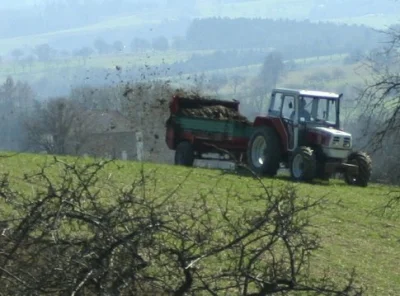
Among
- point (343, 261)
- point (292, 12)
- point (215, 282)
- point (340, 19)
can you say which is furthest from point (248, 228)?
point (292, 12)

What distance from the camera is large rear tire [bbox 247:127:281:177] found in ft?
77.3

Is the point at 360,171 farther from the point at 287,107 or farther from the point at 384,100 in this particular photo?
the point at 384,100

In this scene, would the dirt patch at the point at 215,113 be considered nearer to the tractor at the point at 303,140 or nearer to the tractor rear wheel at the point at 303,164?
the tractor at the point at 303,140

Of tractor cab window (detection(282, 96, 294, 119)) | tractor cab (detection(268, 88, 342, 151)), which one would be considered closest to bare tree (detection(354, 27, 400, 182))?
tractor cab (detection(268, 88, 342, 151))

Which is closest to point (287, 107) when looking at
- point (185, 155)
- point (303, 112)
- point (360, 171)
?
point (303, 112)

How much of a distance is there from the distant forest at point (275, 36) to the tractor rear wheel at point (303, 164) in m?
61.4

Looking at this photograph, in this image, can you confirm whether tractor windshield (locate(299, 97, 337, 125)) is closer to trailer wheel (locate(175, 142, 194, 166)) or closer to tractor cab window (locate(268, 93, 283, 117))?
tractor cab window (locate(268, 93, 283, 117))

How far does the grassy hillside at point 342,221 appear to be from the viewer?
13.1m

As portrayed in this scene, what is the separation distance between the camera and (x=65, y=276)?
17.2 feet

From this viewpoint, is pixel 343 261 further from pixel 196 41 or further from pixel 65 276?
pixel 196 41

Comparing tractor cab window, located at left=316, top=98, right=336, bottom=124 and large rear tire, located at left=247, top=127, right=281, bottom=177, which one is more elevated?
tractor cab window, located at left=316, top=98, right=336, bottom=124

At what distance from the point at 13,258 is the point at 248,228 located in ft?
4.28

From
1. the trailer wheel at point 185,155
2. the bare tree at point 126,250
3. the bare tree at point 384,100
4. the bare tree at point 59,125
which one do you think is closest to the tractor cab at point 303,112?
the trailer wheel at point 185,155

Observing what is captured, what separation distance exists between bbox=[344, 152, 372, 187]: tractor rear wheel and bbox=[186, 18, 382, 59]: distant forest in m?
60.0
